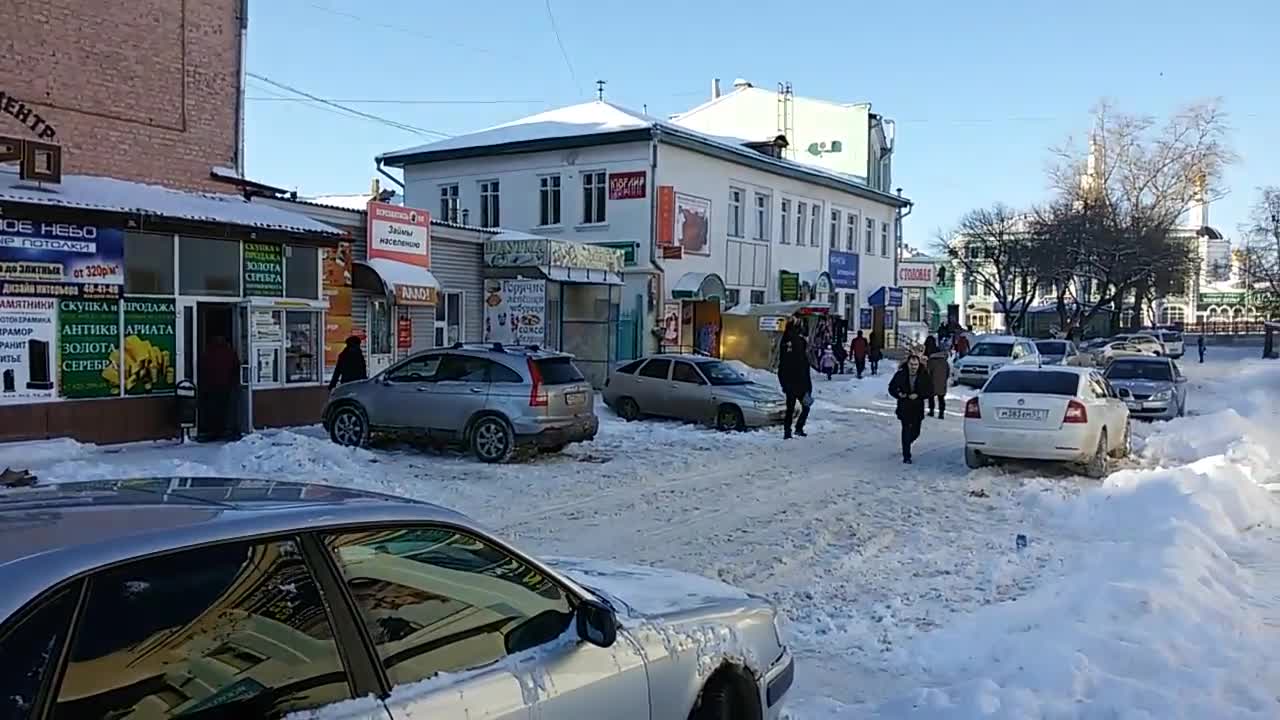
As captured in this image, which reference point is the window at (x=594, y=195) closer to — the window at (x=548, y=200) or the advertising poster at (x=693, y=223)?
Answer: the window at (x=548, y=200)

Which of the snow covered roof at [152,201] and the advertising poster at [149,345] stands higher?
the snow covered roof at [152,201]

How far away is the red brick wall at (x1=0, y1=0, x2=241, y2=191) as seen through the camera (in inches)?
593

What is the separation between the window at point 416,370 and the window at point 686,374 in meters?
5.86

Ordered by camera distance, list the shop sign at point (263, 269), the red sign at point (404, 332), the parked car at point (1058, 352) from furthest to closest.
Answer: the parked car at point (1058, 352) < the red sign at point (404, 332) < the shop sign at point (263, 269)

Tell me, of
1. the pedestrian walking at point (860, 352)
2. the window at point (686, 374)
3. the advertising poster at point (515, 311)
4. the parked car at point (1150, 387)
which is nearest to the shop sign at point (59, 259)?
the window at point (686, 374)

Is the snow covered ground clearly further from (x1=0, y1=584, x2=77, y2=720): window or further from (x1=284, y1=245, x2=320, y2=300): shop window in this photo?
(x1=0, y1=584, x2=77, y2=720): window

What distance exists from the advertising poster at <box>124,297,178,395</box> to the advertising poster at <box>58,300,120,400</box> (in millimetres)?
188

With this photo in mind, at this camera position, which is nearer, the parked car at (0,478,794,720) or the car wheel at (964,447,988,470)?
the parked car at (0,478,794,720)

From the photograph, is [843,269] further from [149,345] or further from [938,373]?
[149,345]

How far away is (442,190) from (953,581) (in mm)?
31690

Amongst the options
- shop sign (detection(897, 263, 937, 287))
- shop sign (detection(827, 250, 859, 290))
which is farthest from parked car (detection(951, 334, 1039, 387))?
shop sign (detection(897, 263, 937, 287))

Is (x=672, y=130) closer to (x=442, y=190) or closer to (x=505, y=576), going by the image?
(x=442, y=190)

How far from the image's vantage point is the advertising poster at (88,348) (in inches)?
570

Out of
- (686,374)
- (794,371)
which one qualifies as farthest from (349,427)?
(794,371)
